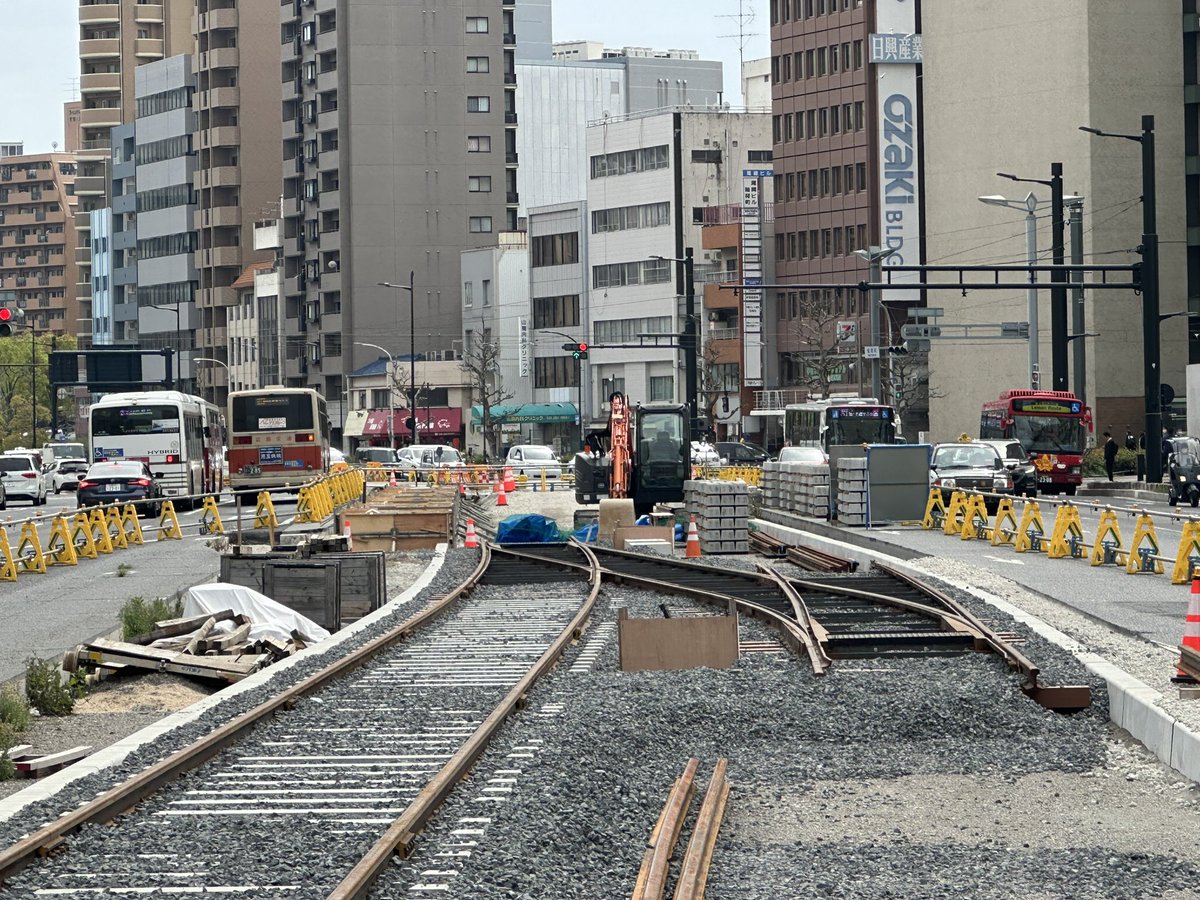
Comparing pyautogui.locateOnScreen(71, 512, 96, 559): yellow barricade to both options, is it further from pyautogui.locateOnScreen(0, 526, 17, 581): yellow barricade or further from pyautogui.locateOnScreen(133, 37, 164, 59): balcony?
pyautogui.locateOnScreen(133, 37, 164, 59): balcony

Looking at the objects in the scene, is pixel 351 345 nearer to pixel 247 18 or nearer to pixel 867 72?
pixel 247 18

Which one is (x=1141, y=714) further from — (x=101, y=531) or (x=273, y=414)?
(x=273, y=414)

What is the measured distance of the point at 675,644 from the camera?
17.8m

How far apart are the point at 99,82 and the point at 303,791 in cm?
19054

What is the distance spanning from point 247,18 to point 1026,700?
152 meters

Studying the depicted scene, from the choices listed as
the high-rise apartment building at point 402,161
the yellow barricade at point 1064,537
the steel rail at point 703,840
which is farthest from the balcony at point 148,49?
the steel rail at point 703,840

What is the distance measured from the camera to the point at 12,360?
174000 mm

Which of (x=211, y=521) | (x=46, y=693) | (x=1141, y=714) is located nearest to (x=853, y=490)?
(x=211, y=521)

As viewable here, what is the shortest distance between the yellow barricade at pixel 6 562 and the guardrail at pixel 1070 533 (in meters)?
16.3

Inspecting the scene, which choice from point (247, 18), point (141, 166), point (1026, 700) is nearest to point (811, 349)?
point (247, 18)

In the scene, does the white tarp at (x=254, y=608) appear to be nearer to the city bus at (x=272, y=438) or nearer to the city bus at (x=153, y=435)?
the city bus at (x=153, y=435)

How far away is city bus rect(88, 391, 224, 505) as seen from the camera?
5884cm

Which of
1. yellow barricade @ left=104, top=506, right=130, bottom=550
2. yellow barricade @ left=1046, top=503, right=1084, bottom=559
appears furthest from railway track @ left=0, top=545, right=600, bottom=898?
yellow barricade @ left=104, top=506, right=130, bottom=550

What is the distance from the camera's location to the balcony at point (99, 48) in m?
190
